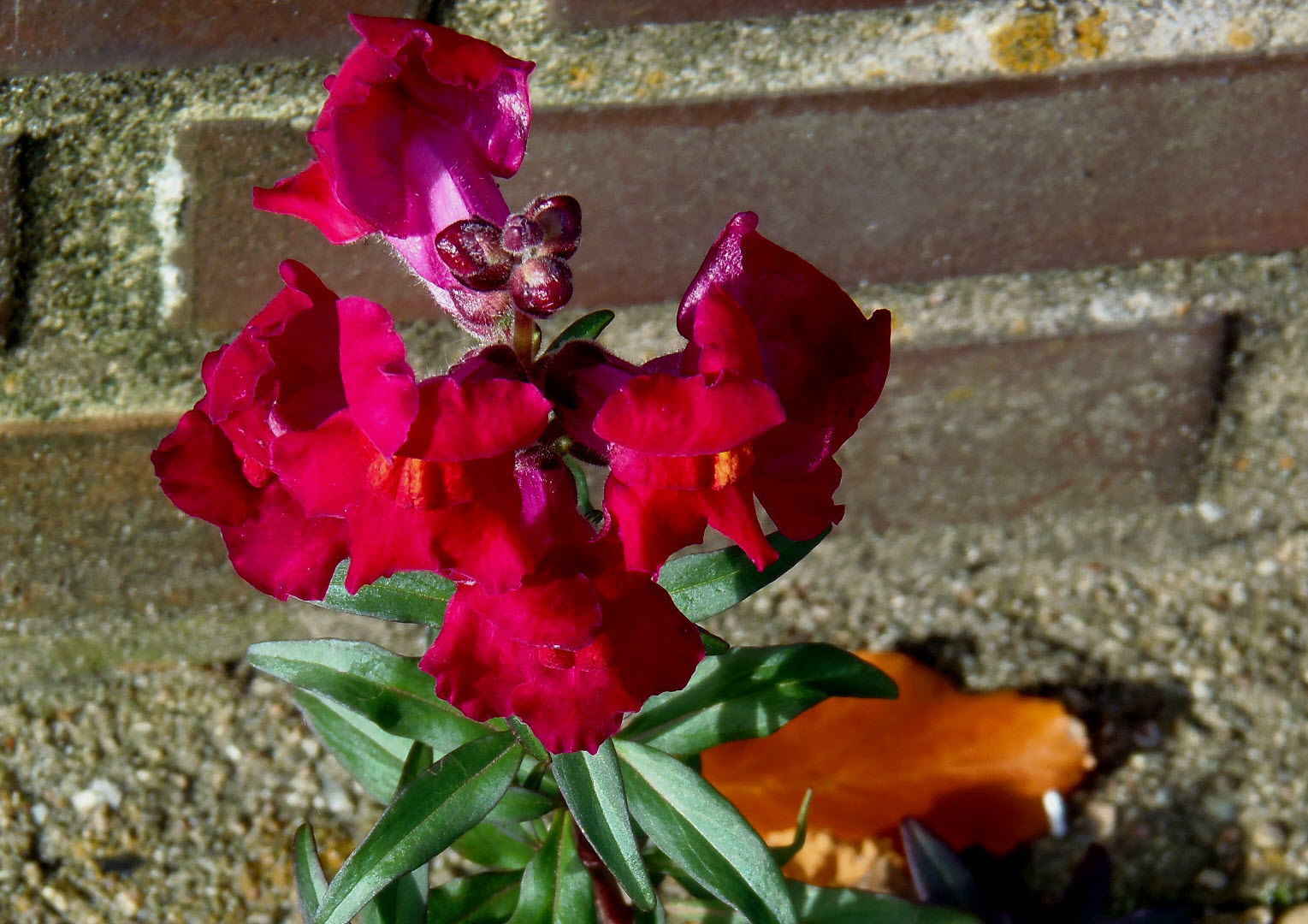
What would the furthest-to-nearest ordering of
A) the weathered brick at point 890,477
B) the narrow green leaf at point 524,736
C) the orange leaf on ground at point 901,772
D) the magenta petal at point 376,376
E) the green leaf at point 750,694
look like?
the orange leaf on ground at point 901,772 → the weathered brick at point 890,477 → the green leaf at point 750,694 → the narrow green leaf at point 524,736 → the magenta petal at point 376,376

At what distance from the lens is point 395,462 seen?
43cm

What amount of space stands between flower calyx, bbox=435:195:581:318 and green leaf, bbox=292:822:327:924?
37 cm

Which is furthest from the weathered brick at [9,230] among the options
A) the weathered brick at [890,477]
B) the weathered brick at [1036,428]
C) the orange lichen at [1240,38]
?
the orange lichen at [1240,38]

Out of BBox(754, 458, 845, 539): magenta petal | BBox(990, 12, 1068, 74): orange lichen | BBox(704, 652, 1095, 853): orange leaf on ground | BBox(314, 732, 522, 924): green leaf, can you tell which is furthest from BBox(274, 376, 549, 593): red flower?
BBox(704, 652, 1095, 853): orange leaf on ground

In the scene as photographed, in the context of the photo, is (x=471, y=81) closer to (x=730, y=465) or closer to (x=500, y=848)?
(x=730, y=465)

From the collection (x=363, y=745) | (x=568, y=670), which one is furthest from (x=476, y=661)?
(x=363, y=745)

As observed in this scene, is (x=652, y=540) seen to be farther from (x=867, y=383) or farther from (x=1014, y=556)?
(x=1014, y=556)

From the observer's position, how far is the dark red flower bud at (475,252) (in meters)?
0.47

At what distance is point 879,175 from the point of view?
2.84ft

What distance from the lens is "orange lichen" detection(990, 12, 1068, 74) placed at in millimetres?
831

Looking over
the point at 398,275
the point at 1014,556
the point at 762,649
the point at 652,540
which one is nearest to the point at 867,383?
the point at 652,540

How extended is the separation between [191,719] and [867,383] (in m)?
0.86

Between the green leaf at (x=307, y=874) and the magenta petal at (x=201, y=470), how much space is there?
0.28 meters

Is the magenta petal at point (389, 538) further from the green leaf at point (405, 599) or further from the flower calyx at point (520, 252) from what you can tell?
the green leaf at point (405, 599)
